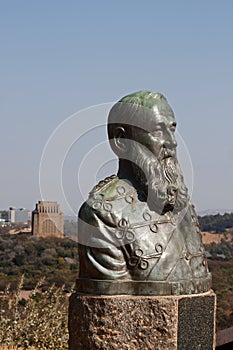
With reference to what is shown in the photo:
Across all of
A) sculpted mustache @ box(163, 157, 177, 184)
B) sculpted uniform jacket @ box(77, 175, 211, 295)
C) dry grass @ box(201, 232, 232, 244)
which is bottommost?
sculpted uniform jacket @ box(77, 175, 211, 295)

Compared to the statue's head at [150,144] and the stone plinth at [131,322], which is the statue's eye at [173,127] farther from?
the stone plinth at [131,322]

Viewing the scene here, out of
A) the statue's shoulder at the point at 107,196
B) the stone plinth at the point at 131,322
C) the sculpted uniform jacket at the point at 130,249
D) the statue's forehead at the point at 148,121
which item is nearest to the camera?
the stone plinth at the point at 131,322

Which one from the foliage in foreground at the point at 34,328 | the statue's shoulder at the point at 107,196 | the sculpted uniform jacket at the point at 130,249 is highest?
the statue's shoulder at the point at 107,196

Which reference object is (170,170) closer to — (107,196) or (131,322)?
(107,196)

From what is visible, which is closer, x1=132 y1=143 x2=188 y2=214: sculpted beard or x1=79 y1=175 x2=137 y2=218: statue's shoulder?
x1=79 y1=175 x2=137 y2=218: statue's shoulder

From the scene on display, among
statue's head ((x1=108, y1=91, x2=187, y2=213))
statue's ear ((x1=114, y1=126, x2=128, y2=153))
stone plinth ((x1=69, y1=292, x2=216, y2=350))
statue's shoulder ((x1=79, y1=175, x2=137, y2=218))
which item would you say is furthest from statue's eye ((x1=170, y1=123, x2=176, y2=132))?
stone plinth ((x1=69, y1=292, x2=216, y2=350))

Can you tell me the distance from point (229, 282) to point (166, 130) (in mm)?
15081

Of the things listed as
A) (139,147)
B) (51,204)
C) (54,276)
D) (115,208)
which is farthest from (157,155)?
(54,276)

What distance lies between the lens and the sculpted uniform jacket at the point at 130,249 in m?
5.03

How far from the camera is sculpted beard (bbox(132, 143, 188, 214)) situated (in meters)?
5.30

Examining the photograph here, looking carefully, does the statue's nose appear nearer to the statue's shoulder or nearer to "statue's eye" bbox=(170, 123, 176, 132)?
"statue's eye" bbox=(170, 123, 176, 132)

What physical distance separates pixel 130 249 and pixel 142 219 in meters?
0.25

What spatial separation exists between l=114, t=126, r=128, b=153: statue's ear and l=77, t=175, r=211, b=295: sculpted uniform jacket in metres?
0.28

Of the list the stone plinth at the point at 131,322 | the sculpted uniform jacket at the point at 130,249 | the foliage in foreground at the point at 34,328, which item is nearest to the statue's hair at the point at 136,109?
the sculpted uniform jacket at the point at 130,249
